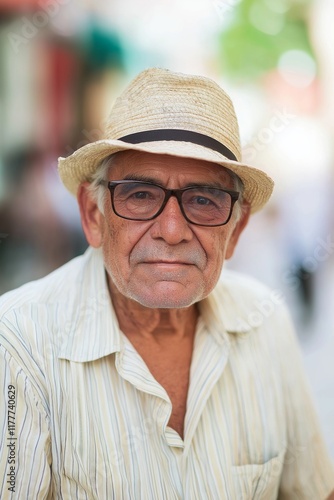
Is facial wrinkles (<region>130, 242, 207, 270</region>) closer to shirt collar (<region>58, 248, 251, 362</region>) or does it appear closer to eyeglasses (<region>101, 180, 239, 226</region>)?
eyeglasses (<region>101, 180, 239, 226</region>)

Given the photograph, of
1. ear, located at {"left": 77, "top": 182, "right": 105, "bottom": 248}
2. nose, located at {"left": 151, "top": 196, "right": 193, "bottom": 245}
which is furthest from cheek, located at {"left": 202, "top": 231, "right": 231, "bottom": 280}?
ear, located at {"left": 77, "top": 182, "right": 105, "bottom": 248}

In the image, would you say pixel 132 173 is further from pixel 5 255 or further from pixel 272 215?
pixel 272 215

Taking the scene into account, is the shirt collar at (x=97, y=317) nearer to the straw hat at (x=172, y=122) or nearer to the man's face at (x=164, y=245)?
the man's face at (x=164, y=245)

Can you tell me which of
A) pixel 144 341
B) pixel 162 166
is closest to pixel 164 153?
pixel 162 166

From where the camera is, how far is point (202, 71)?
9.03 metres

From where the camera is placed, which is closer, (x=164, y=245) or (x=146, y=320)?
(x=164, y=245)

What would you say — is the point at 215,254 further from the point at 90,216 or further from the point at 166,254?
the point at 90,216

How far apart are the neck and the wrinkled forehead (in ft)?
Answer: 1.42

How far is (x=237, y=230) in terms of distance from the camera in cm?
223

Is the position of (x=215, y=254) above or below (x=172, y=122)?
below

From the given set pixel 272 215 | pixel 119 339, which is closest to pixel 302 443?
pixel 119 339

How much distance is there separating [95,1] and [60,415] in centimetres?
713

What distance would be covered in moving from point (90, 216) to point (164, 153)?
1.50 ft

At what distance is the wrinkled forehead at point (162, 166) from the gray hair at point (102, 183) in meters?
0.03
